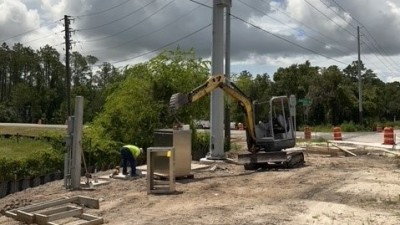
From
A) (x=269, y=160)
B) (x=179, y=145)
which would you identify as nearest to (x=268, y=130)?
(x=269, y=160)

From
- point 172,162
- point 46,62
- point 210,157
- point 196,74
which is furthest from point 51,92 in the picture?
point 172,162

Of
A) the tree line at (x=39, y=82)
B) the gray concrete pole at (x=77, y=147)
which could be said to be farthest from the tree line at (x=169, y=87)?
the gray concrete pole at (x=77, y=147)

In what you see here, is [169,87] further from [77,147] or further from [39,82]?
[39,82]

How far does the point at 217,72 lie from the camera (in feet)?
69.9

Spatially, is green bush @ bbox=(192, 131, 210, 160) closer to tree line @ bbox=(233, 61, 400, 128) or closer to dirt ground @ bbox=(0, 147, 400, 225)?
dirt ground @ bbox=(0, 147, 400, 225)

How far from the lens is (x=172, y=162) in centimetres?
1371

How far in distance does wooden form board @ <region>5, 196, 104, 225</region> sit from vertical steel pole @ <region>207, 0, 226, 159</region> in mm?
10440

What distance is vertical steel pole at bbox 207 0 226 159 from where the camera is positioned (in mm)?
21312

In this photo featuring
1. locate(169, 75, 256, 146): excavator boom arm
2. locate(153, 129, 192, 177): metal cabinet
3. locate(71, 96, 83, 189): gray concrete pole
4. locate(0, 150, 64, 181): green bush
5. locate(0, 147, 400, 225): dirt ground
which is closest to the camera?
locate(0, 147, 400, 225): dirt ground

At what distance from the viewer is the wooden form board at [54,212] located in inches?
391

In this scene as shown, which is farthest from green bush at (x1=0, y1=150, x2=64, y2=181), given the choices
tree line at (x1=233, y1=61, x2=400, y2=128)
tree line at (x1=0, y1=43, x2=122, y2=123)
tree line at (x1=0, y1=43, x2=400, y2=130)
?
tree line at (x1=0, y1=43, x2=122, y2=123)

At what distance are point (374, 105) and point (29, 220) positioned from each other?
67368mm

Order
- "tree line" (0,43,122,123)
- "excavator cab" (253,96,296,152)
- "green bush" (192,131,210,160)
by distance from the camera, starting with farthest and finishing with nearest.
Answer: "tree line" (0,43,122,123)
"green bush" (192,131,210,160)
"excavator cab" (253,96,296,152)

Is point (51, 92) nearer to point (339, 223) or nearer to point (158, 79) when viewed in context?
point (158, 79)
